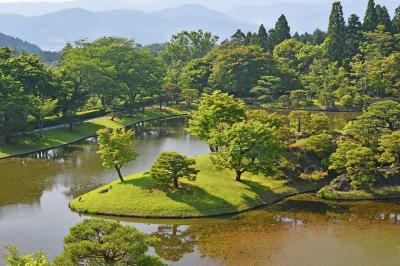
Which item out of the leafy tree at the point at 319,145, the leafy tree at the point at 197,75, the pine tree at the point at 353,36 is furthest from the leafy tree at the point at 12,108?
the pine tree at the point at 353,36

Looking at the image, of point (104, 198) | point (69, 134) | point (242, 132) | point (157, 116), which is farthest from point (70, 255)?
point (157, 116)

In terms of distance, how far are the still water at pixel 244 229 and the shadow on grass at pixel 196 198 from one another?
44.7 inches

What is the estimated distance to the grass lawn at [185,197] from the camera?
112 feet

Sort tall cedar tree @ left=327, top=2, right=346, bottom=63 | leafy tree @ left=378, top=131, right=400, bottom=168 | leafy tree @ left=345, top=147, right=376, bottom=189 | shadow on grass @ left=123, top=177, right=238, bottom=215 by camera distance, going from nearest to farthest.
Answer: shadow on grass @ left=123, top=177, right=238, bottom=215, leafy tree @ left=345, top=147, right=376, bottom=189, leafy tree @ left=378, top=131, right=400, bottom=168, tall cedar tree @ left=327, top=2, right=346, bottom=63

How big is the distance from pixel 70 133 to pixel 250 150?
31.3 meters

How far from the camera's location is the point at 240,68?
90938 millimetres

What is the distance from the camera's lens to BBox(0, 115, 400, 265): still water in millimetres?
28172

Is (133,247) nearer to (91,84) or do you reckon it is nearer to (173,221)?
(173,221)

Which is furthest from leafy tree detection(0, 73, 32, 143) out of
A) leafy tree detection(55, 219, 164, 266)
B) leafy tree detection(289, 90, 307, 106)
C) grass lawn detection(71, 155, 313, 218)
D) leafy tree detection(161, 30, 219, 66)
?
leafy tree detection(161, 30, 219, 66)

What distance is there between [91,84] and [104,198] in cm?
3850

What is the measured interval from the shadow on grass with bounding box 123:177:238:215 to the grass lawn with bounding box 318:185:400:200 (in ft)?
26.9

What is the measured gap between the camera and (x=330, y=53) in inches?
3772

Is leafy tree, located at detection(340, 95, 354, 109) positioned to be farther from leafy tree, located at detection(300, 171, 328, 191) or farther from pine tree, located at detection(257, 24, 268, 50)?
leafy tree, located at detection(300, 171, 328, 191)

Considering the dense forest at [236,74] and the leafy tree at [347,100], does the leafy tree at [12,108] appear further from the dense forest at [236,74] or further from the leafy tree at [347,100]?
the leafy tree at [347,100]
